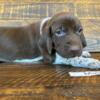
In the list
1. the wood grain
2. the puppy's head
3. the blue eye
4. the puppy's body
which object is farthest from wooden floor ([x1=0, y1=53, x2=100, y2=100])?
the wood grain

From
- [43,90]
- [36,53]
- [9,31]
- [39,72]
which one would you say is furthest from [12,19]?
[43,90]

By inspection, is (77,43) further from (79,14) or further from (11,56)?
(79,14)

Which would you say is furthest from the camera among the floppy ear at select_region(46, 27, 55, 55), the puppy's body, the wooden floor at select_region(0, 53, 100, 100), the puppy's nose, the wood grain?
the wood grain

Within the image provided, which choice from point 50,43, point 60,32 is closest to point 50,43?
point 50,43

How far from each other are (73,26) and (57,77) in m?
0.46

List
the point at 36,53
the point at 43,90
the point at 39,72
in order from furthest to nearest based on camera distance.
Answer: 1. the point at 36,53
2. the point at 39,72
3. the point at 43,90

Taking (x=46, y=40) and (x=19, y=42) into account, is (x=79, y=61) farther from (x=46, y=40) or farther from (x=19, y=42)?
A: (x=19, y=42)

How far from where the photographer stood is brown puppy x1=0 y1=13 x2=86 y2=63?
6.75 ft

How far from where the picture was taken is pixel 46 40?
220cm

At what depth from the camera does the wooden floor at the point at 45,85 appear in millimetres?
1378

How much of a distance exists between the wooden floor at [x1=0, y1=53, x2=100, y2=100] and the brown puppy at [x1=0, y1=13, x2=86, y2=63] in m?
0.16

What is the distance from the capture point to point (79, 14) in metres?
3.04

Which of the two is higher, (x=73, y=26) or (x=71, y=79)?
(x=73, y=26)

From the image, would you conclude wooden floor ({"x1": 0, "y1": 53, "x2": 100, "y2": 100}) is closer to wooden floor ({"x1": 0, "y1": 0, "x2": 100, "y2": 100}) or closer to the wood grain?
wooden floor ({"x1": 0, "y1": 0, "x2": 100, "y2": 100})
